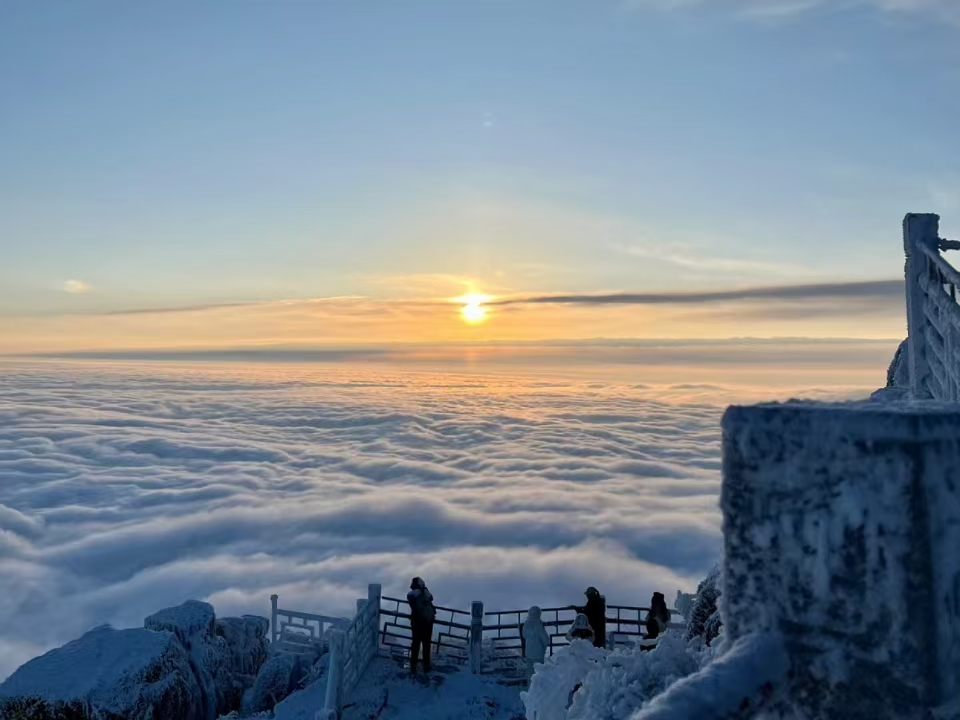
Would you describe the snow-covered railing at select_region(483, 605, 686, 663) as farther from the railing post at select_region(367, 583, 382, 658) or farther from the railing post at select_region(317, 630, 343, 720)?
the railing post at select_region(317, 630, 343, 720)

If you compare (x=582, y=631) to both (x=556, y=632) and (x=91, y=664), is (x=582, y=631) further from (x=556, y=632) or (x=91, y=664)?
(x=91, y=664)

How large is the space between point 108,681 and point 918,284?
1709cm

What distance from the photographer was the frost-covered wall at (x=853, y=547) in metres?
2.37

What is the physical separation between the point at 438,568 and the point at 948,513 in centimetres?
10514

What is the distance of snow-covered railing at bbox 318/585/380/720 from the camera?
12.6 m

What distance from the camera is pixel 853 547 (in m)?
2.48

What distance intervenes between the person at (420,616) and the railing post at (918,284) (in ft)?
29.8

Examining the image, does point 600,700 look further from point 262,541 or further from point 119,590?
point 262,541

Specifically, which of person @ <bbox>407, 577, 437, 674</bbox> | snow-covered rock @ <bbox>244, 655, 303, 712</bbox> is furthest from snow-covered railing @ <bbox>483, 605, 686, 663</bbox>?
snow-covered rock @ <bbox>244, 655, 303, 712</bbox>

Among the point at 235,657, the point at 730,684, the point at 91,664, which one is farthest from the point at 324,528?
the point at 730,684

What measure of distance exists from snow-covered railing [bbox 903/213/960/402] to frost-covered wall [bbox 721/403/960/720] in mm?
5286

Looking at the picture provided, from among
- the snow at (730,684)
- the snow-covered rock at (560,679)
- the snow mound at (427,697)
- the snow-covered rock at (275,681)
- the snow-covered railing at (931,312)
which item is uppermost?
the snow-covered railing at (931,312)

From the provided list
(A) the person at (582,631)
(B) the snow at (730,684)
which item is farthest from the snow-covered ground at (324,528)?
(B) the snow at (730,684)

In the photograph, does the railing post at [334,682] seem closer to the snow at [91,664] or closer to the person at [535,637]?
the person at [535,637]
